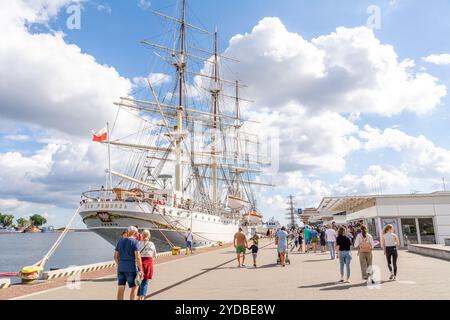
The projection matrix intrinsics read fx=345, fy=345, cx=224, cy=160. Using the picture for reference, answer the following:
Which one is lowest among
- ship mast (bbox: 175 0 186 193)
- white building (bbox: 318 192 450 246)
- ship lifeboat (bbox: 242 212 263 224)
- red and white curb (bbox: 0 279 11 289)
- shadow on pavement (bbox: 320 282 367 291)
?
shadow on pavement (bbox: 320 282 367 291)

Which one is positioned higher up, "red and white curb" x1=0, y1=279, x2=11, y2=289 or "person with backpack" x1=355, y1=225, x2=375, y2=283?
"person with backpack" x1=355, y1=225, x2=375, y2=283

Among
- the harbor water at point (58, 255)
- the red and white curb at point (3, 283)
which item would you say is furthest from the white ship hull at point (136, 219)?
the red and white curb at point (3, 283)

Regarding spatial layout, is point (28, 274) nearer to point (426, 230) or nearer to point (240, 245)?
point (240, 245)

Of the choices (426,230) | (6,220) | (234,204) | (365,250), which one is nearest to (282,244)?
(365,250)

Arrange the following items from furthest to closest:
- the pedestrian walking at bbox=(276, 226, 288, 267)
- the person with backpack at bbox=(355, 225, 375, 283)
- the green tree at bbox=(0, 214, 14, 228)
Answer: the green tree at bbox=(0, 214, 14, 228)
the pedestrian walking at bbox=(276, 226, 288, 267)
the person with backpack at bbox=(355, 225, 375, 283)

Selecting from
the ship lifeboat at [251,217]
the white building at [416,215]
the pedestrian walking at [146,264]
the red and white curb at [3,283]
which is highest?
the ship lifeboat at [251,217]

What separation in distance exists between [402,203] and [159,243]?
20.9 metres

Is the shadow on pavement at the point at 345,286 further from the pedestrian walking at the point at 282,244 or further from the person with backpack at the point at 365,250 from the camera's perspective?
the pedestrian walking at the point at 282,244

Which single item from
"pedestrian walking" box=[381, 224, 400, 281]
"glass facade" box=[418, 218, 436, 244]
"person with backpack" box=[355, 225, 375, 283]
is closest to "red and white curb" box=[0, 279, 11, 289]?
"person with backpack" box=[355, 225, 375, 283]

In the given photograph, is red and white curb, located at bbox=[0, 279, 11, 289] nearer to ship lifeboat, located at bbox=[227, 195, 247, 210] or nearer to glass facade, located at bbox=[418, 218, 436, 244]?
glass facade, located at bbox=[418, 218, 436, 244]

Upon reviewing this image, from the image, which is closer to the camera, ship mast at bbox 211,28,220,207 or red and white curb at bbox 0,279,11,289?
red and white curb at bbox 0,279,11,289

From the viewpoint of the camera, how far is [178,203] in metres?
36.4
